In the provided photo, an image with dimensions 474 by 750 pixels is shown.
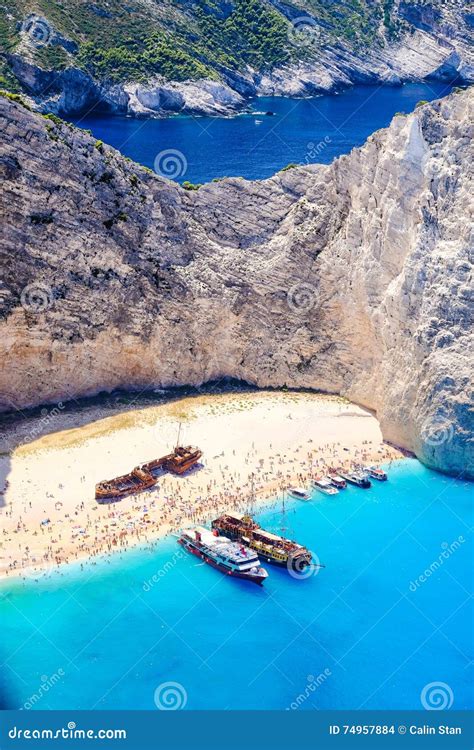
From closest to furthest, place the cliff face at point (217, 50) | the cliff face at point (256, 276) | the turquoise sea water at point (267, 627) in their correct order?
the turquoise sea water at point (267, 627) → the cliff face at point (256, 276) → the cliff face at point (217, 50)

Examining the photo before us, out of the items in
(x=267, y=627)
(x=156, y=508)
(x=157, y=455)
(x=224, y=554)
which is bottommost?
(x=267, y=627)

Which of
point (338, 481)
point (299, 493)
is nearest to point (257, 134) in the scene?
point (338, 481)

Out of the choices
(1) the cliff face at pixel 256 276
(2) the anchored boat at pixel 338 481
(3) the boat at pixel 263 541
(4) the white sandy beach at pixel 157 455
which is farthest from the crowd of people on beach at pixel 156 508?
(1) the cliff face at pixel 256 276

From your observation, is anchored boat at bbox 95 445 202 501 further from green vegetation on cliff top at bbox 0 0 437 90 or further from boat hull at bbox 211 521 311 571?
green vegetation on cliff top at bbox 0 0 437 90

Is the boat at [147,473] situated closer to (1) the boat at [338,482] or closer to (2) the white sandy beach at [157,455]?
(2) the white sandy beach at [157,455]

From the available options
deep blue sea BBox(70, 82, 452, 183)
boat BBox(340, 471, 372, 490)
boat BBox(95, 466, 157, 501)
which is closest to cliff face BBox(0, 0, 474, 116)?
deep blue sea BBox(70, 82, 452, 183)

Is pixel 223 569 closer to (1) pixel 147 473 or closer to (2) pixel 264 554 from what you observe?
(2) pixel 264 554
